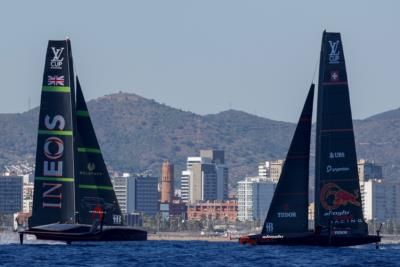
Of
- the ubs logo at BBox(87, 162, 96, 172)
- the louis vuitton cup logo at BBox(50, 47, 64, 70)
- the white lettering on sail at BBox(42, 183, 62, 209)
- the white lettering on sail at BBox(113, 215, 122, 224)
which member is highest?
the louis vuitton cup logo at BBox(50, 47, 64, 70)

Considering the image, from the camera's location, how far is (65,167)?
10581cm

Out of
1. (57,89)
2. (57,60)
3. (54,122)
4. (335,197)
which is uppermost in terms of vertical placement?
(57,60)

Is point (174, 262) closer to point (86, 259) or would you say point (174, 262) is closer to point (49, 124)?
point (86, 259)

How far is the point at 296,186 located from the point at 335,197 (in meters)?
2.45

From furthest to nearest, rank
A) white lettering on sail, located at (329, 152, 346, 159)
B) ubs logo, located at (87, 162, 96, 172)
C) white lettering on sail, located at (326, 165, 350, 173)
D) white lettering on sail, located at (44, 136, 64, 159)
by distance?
1. ubs logo, located at (87, 162, 96, 172)
2. white lettering on sail, located at (44, 136, 64, 159)
3. white lettering on sail, located at (326, 165, 350, 173)
4. white lettering on sail, located at (329, 152, 346, 159)

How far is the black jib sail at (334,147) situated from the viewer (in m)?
97.2

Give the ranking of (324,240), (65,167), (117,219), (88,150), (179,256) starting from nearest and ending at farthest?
1. (179,256)
2. (324,240)
3. (65,167)
4. (88,150)
5. (117,219)

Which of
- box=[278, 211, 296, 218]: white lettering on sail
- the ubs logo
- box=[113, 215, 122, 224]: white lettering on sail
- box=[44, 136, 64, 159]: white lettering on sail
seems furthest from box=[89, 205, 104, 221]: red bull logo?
box=[278, 211, 296, 218]: white lettering on sail

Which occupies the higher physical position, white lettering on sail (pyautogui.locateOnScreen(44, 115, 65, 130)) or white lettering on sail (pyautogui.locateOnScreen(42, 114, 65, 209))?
white lettering on sail (pyautogui.locateOnScreen(44, 115, 65, 130))

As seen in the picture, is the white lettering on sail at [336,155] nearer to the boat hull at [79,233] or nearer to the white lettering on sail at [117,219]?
the boat hull at [79,233]

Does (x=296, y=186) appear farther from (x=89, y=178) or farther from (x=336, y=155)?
(x=89, y=178)

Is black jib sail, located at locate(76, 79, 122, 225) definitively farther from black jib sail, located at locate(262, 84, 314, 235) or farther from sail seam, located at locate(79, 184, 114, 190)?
black jib sail, located at locate(262, 84, 314, 235)

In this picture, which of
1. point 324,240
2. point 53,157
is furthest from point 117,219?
point 324,240

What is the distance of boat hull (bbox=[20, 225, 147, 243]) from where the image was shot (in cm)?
10456
